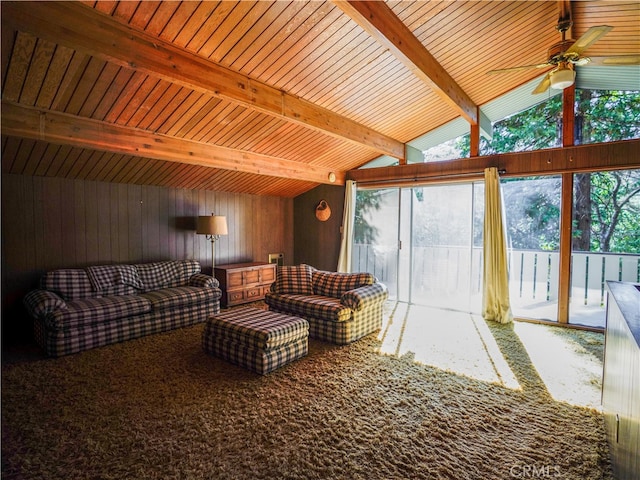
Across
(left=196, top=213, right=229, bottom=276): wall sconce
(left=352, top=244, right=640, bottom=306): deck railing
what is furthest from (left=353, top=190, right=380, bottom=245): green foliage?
(left=196, top=213, right=229, bottom=276): wall sconce

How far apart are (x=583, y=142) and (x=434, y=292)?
280cm

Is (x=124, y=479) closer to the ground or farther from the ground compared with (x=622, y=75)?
closer to the ground

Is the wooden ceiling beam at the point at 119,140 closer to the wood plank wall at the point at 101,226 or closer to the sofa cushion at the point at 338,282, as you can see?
the wood plank wall at the point at 101,226

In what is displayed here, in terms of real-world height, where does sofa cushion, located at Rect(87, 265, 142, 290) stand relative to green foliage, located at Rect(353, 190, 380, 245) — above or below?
below

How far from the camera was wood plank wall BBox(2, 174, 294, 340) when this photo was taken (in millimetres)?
3691

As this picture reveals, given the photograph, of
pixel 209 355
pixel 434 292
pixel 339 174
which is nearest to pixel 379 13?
pixel 209 355

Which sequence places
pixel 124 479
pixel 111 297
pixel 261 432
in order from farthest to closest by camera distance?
pixel 111 297
pixel 261 432
pixel 124 479

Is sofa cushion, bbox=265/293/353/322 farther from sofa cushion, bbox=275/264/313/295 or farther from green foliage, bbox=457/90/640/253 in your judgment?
green foliage, bbox=457/90/640/253

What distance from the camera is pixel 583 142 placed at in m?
4.18

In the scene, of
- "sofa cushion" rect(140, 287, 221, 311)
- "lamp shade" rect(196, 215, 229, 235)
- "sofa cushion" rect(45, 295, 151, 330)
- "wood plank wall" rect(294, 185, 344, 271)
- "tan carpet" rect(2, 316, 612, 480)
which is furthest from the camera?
"wood plank wall" rect(294, 185, 344, 271)

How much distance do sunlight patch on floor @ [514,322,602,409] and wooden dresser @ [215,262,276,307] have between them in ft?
12.1

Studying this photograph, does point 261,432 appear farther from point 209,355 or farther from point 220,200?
point 220,200

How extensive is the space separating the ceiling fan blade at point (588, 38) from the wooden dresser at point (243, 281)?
4.52 metres

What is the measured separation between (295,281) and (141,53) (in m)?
2.86
